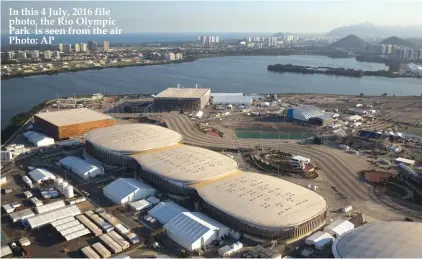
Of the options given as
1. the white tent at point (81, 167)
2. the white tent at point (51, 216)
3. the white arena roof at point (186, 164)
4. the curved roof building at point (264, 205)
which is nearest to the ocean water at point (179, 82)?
the white tent at point (81, 167)

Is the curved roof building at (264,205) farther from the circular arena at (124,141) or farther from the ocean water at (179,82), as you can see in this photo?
the ocean water at (179,82)

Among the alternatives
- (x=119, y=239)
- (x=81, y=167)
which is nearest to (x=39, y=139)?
(x=81, y=167)

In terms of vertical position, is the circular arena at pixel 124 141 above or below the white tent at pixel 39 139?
above

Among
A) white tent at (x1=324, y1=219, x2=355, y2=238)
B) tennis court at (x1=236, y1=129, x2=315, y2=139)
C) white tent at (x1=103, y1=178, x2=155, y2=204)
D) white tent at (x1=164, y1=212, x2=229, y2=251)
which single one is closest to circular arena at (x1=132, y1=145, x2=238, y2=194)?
white tent at (x1=103, y1=178, x2=155, y2=204)

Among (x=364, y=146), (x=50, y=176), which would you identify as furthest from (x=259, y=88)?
(x=50, y=176)

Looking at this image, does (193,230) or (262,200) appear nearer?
(193,230)

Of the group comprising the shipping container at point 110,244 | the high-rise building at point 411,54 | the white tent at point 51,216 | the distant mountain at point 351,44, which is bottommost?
the shipping container at point 110,244

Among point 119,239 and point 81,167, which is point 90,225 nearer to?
point 119,239
